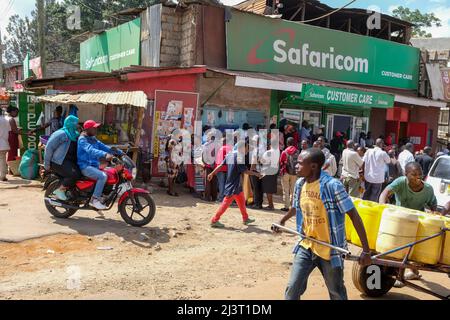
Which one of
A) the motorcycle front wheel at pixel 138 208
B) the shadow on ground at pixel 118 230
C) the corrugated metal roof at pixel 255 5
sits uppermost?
the corrugated metal roof at pixel 255 5

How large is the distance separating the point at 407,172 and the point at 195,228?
3.69 meters

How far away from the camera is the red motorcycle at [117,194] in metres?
6.80

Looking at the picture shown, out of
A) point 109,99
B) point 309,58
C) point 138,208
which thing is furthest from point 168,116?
point 309,58

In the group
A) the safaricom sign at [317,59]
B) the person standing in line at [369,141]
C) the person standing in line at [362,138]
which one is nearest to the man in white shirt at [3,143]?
the safaricom sign at [317,59]

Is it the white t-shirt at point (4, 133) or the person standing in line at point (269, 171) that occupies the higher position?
the white t-shirt at point (4, 133)

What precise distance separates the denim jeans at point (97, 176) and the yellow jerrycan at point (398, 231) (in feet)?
13.9

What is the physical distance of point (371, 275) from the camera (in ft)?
15.4

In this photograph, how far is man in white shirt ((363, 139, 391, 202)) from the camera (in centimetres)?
943

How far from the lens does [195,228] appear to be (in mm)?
7395

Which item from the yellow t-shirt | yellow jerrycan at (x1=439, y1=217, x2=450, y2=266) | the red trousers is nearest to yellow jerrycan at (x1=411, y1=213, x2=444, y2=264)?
yellow jerrycan at (x1=439, y1=217, x2=450, y2=266)

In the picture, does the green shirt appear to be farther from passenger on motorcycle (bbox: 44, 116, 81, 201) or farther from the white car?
passenger on motorcycle (bbox: 44, 116, 81, 201)

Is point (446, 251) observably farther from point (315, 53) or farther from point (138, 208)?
point (315, 53)

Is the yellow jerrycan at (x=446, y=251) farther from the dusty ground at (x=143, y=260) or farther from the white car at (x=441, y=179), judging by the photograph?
the white car at (x=441, y=179)

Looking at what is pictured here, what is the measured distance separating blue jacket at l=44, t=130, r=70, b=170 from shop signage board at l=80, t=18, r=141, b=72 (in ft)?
25.9
